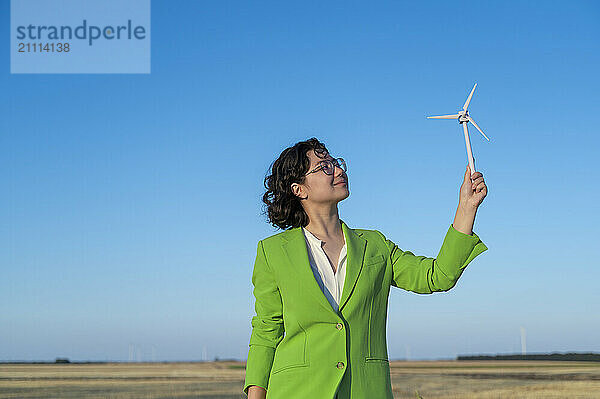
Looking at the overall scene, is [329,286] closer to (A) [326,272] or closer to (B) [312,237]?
(A) [326,272]

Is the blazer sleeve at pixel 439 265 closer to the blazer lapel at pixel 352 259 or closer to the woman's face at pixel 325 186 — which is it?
the blazer lapel at pixel 352 259

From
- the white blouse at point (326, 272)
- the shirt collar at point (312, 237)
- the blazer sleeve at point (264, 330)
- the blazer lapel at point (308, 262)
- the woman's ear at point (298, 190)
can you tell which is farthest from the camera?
the woman's ear at point (298, 190)

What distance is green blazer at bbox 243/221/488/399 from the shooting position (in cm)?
439

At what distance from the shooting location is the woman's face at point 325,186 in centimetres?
498

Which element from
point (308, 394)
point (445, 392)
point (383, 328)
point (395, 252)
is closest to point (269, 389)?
point (308, 394)

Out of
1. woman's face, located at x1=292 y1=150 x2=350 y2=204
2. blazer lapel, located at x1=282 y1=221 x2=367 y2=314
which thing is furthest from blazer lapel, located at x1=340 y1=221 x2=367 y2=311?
woman's face, located at x1=292 y1=150 x2=350 y2=204

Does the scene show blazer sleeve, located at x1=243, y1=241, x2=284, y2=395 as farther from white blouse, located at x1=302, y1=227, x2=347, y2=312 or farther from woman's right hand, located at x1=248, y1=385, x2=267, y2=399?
white blouse, located at x1=302, y1=227, x2=347, y2=312

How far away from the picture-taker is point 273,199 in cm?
540

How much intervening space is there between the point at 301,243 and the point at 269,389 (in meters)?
0.95

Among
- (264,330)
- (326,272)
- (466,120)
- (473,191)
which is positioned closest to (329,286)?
(326,272)

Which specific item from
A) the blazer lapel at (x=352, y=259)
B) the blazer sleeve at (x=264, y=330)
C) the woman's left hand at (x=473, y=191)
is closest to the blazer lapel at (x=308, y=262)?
the blazer lapel at (x=352, y=259)

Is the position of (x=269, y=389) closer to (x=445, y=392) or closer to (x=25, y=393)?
(x=445, y=392)

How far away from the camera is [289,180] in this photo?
205 inches

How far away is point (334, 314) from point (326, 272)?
0.39 metres
